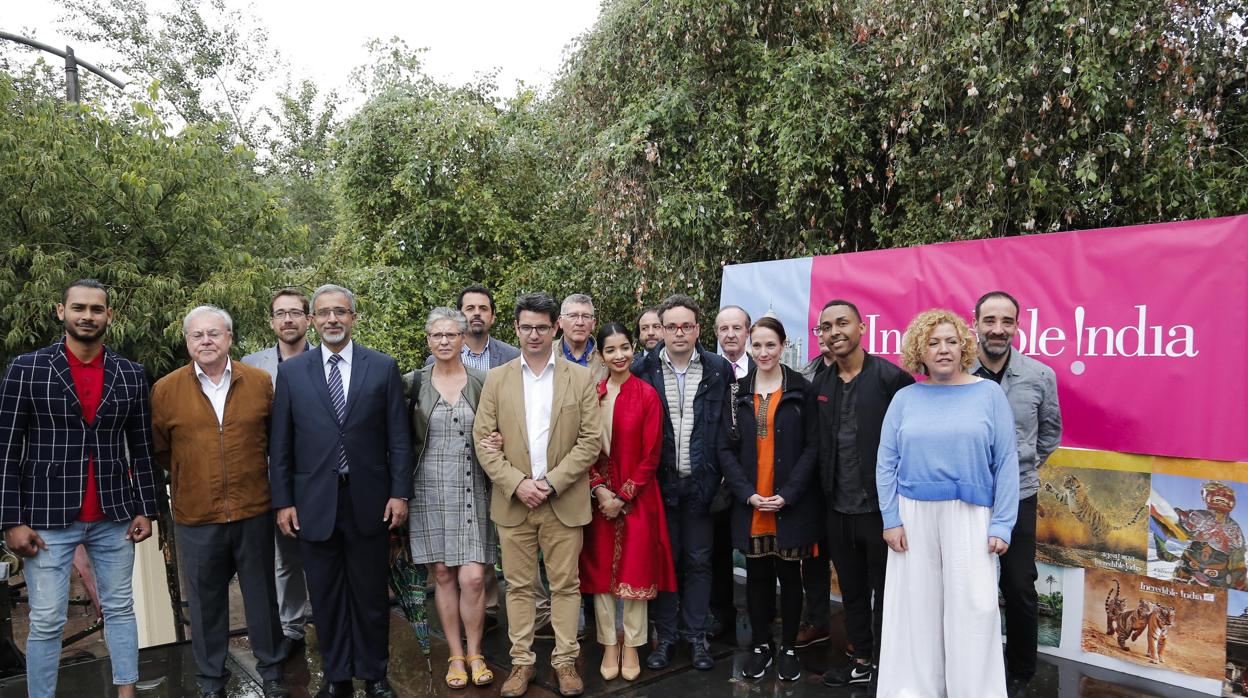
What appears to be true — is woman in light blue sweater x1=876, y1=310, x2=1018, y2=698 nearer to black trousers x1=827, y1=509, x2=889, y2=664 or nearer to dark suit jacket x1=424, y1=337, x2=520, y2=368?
black trousers x1=827, y1=509, x2=889, y2=664

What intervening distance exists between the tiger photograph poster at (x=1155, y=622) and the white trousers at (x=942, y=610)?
1095 millimetres

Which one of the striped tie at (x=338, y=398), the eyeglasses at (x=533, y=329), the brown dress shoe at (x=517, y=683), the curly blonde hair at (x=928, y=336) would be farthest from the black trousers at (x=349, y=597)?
the curly blonde hair at (x=928, y=336)

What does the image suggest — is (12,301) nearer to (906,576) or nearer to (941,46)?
(906,576)

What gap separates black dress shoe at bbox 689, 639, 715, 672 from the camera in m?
4.23

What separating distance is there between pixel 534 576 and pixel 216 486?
1.64 meters

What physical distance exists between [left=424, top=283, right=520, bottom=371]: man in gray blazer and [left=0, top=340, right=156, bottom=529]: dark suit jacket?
5.87ft

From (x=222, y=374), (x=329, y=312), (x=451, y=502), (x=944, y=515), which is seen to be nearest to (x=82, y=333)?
(x=222, y=374)

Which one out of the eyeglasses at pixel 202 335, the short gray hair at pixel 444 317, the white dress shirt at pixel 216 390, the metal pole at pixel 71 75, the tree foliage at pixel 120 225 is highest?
the metal pole at pixel 71 75

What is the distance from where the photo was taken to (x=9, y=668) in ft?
14.3

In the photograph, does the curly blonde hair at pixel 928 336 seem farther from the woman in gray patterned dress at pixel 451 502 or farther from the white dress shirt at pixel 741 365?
the woman in gray patterned dress at pixel 451 502

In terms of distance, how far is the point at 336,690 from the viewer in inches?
157

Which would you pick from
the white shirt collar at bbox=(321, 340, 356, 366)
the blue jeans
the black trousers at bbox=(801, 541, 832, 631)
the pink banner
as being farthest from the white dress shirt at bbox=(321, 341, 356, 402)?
the pink banner

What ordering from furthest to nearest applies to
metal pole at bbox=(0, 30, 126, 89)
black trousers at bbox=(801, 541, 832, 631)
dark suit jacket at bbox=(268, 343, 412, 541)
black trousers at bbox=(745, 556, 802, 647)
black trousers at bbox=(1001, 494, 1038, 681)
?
metal pole at bbox=(0, 30, 126, 89) < black trousers at bbox=(801, 541, 832, 631) < black trousers at bbox=(745, 556, 802, 647) < dark suit jacket at bbox=(268, 343, 412, 541) < black trousers at bbox=(1001, 494, 1038, 681)

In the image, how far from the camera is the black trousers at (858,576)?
12.7 feet
